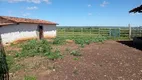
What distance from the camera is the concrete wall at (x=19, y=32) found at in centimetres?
1970

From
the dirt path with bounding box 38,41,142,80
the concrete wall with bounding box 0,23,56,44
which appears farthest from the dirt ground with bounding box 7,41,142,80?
the concrete wall with bounding box 0,23,56,44

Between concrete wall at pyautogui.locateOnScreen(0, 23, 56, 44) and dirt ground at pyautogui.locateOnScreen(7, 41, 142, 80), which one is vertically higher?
concrete wall at pyautogui.locateOnScreen(0, 23, 56, 44)

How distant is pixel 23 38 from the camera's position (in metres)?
23.6

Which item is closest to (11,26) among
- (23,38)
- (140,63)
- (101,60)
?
(23,38)

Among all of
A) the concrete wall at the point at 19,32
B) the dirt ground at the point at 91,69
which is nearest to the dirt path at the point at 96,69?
the dirt ground at the point at 91,69

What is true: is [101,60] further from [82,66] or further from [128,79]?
[128,79]

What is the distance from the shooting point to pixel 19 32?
22.5 metres

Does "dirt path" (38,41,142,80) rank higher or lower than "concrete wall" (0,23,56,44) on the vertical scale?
lower

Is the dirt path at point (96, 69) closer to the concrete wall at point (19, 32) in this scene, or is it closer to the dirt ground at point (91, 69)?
the dirt ground at point (91, 69)

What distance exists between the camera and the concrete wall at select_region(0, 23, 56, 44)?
19705 millimetres

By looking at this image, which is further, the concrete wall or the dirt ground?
the concrete wall

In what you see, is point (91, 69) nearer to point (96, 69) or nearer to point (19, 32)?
point (96, 69)

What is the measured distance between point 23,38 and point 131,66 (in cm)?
1591

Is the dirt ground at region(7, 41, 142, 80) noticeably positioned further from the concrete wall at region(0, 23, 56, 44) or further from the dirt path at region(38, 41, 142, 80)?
the concrete wall at region(0, 23, 56, 44)
